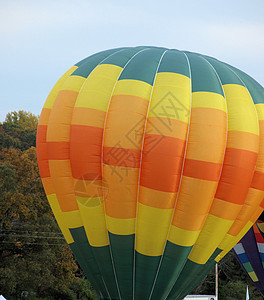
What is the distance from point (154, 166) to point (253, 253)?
608cm

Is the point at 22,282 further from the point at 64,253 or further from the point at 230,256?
the point at 230,256

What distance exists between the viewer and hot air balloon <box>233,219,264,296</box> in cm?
1067

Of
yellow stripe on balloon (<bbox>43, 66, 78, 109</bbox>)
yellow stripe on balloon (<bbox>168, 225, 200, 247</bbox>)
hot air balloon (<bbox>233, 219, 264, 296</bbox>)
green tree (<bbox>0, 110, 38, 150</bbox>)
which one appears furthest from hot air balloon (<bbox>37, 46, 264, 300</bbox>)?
green tree (<bbox>0, 110, 38, 150</bbox>)

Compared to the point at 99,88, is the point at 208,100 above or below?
below

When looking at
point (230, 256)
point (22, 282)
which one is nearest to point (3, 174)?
point (22, 282)

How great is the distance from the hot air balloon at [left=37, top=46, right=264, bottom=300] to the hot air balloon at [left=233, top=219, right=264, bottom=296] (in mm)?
3625

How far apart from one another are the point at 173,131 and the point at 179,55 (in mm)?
1878

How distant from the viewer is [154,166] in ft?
20.6

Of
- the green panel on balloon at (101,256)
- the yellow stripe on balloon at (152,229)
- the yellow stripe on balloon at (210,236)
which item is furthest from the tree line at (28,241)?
the yellow stripe on balloon at (210,236)

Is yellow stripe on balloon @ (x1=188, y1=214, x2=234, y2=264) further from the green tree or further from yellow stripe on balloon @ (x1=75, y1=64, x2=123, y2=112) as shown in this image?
the green tree

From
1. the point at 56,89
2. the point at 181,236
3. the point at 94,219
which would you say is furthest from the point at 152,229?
the point at 56,89

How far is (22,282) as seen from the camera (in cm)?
1533

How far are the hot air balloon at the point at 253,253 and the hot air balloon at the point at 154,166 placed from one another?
11.9 feet

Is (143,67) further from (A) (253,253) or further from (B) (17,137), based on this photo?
(B) (17,137)
